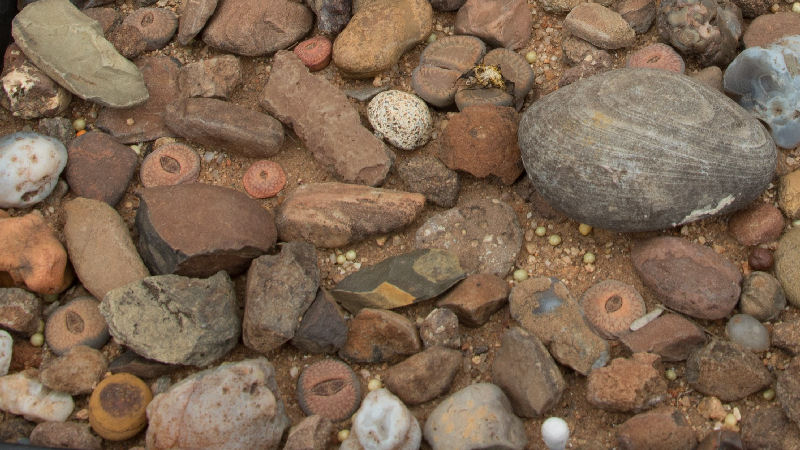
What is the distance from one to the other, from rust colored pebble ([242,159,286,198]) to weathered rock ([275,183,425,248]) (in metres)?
0.19

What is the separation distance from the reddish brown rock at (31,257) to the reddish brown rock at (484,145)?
1591 mm

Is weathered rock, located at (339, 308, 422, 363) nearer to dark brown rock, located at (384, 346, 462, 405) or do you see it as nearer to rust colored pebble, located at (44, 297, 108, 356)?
dark brown rock, located at (384, 346, 462, 405)

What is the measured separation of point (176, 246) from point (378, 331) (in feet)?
2.65

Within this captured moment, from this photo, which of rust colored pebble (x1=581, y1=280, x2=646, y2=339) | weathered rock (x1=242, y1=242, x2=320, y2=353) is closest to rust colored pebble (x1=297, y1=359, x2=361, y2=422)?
weathered rock (x1=242, y1=242, x2=320, y2=353)

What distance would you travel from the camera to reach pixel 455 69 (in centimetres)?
361

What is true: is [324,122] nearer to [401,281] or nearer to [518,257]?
[401,281]

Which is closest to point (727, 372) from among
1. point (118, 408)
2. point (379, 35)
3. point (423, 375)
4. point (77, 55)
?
point (423, 375)

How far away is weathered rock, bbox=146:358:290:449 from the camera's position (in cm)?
275

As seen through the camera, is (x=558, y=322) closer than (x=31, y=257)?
Yes

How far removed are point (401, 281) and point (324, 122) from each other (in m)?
0.83

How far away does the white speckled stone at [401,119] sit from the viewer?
3.45 meters

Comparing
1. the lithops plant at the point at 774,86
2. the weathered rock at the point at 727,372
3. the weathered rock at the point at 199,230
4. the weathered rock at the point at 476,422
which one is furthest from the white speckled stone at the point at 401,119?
the weathered rock at the point at 727,372

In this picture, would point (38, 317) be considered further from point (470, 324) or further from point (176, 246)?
point (470, 324)

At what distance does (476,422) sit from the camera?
2744mm
